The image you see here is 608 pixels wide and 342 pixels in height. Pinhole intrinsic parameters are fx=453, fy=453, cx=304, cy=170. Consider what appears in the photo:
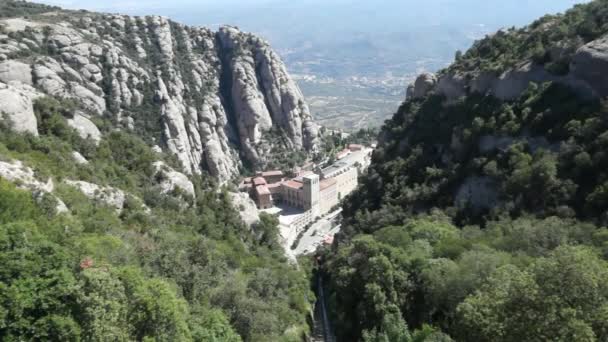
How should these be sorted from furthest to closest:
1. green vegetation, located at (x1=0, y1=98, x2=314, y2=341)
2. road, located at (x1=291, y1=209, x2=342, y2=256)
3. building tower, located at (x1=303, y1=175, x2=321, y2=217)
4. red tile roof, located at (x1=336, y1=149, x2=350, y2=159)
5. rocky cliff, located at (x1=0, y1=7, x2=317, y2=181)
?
red tile roof, located at (x1=336, y1=149, x2=350, y2=159) < building tower, located at (x1=303, y1=175, x2=321, y2=217) < road, located at (x1=291, y1=209, x2=342, y2=256) < rocky cliff, located at (x1=0, y1=7, x2=317, y2=181) < green vegetation, located at (x1=0, y1=98, x2=314, y2=341)

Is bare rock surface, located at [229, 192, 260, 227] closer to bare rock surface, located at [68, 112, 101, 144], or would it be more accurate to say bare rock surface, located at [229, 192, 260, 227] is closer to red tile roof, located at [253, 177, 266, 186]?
bare rock surface, located at [68, 112, 101, 144]

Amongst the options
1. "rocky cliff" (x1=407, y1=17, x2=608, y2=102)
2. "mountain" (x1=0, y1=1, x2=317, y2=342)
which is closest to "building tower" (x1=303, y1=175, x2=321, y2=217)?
"mountain" (x1=0, y1=1, x2=317, y2=342)

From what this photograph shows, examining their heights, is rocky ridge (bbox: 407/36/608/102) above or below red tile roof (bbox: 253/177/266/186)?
above

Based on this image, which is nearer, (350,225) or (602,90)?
(602,90)

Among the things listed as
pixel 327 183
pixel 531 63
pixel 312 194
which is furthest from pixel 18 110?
pixel 327 183

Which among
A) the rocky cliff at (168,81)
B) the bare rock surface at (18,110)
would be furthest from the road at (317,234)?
the bare rock surface at (18,110)

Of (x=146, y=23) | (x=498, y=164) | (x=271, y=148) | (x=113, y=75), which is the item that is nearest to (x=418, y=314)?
(x=498, y=164)

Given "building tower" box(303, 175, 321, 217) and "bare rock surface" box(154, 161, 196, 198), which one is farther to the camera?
"building tower" box(303, 175, 321, 217)

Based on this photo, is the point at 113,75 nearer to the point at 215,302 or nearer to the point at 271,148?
the point at 271,148
